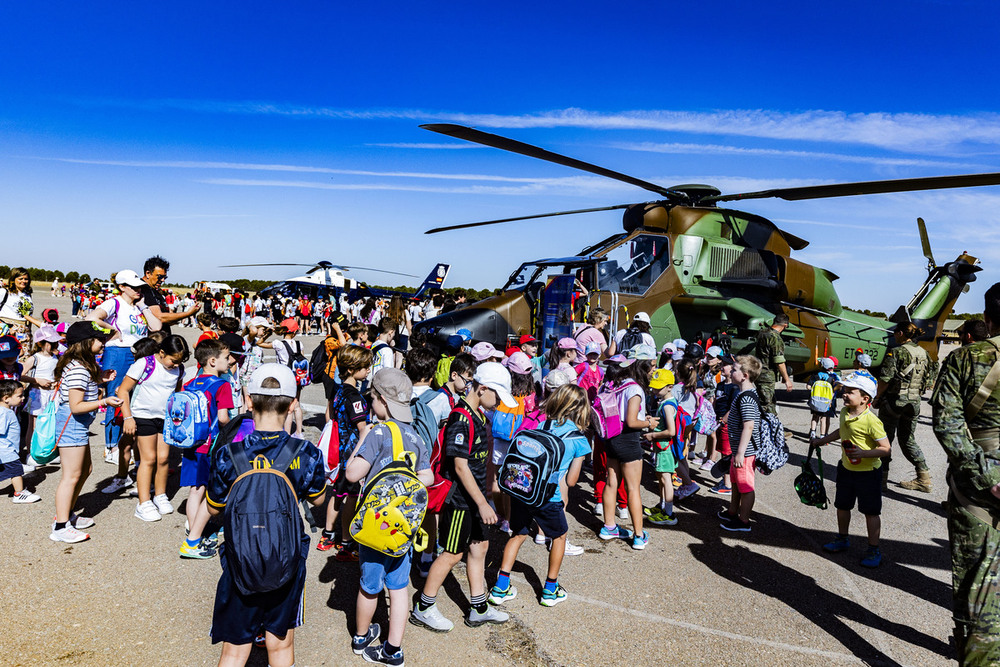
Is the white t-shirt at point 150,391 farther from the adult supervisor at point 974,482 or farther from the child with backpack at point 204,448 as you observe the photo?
the adult supervisor at point 974,482

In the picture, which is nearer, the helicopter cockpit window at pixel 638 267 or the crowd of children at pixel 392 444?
the crowd of children at pixel 392 444

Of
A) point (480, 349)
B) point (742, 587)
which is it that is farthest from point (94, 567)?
point (742, 587)

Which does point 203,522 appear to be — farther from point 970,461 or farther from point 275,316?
point 275,316

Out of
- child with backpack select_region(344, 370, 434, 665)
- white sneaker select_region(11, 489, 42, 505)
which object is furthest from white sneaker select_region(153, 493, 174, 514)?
child with backpack select_region(344, 370, 434, 665)

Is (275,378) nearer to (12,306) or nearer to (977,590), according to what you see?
(977,590)

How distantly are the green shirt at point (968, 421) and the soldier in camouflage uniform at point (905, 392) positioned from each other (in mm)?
3816

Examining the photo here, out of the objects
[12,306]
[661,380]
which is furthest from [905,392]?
[12,306]

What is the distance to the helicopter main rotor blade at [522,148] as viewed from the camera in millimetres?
6965

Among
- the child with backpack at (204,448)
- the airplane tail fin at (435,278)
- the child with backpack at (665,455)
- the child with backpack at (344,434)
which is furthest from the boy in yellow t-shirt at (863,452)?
the airplane tail fin at (435,278)

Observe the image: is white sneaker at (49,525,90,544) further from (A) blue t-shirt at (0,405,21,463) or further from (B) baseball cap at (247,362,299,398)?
(B) baseball cap at (247,362,299,398)

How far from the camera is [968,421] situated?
285 cm

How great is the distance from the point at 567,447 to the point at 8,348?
551 cm

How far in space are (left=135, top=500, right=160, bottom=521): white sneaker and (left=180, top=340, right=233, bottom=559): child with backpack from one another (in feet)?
1.68

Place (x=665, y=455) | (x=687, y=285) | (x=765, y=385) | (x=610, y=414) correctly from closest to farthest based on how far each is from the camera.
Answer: (x=610, y=414) < (x=665, y=455) < (x=765, y=385) < (x=687, y=285)
